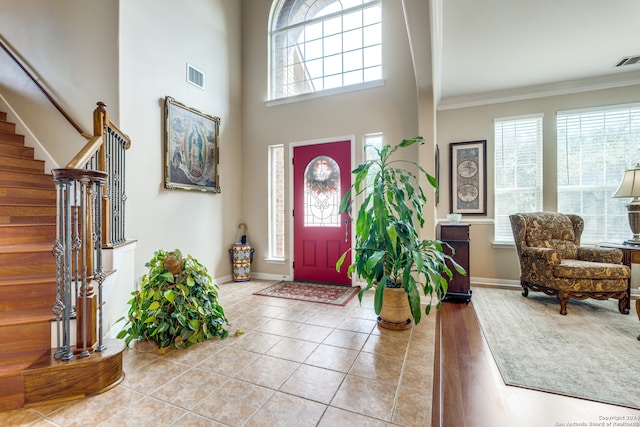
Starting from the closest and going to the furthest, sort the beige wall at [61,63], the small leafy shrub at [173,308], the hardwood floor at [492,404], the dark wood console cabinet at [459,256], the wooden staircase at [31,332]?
the hardwood floor at [492,404], the wooden staircase at [31,332], the small leafy shrub at [173,308], the beige wall at [61,63], the dark wood console cabinet at [459,256]

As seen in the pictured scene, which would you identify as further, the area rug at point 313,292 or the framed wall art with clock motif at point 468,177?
the framed wall art with clock motif at point 468,177

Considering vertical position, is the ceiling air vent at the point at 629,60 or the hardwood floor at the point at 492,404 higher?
the ceiling air vent at the point at 629,60

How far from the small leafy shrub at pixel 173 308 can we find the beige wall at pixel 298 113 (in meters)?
2.20

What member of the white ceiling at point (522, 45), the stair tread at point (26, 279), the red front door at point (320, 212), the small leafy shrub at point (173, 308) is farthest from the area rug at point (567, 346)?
the stair tread at point (26, 279)

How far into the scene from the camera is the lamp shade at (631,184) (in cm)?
316

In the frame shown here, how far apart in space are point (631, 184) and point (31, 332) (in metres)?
5.54

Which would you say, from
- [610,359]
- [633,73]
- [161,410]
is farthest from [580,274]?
[161,410]

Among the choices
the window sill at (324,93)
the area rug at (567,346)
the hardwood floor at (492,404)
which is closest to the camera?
the hardwood floor at (492,404)

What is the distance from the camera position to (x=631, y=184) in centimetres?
319

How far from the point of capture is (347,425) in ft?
4.67

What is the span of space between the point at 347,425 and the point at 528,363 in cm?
148

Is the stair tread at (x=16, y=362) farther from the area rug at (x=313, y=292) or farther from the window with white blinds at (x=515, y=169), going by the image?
the window with white blinds at (x=515, y=169)

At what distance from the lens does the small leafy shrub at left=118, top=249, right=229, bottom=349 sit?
2254mm

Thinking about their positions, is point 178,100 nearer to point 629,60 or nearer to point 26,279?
point 26,279
